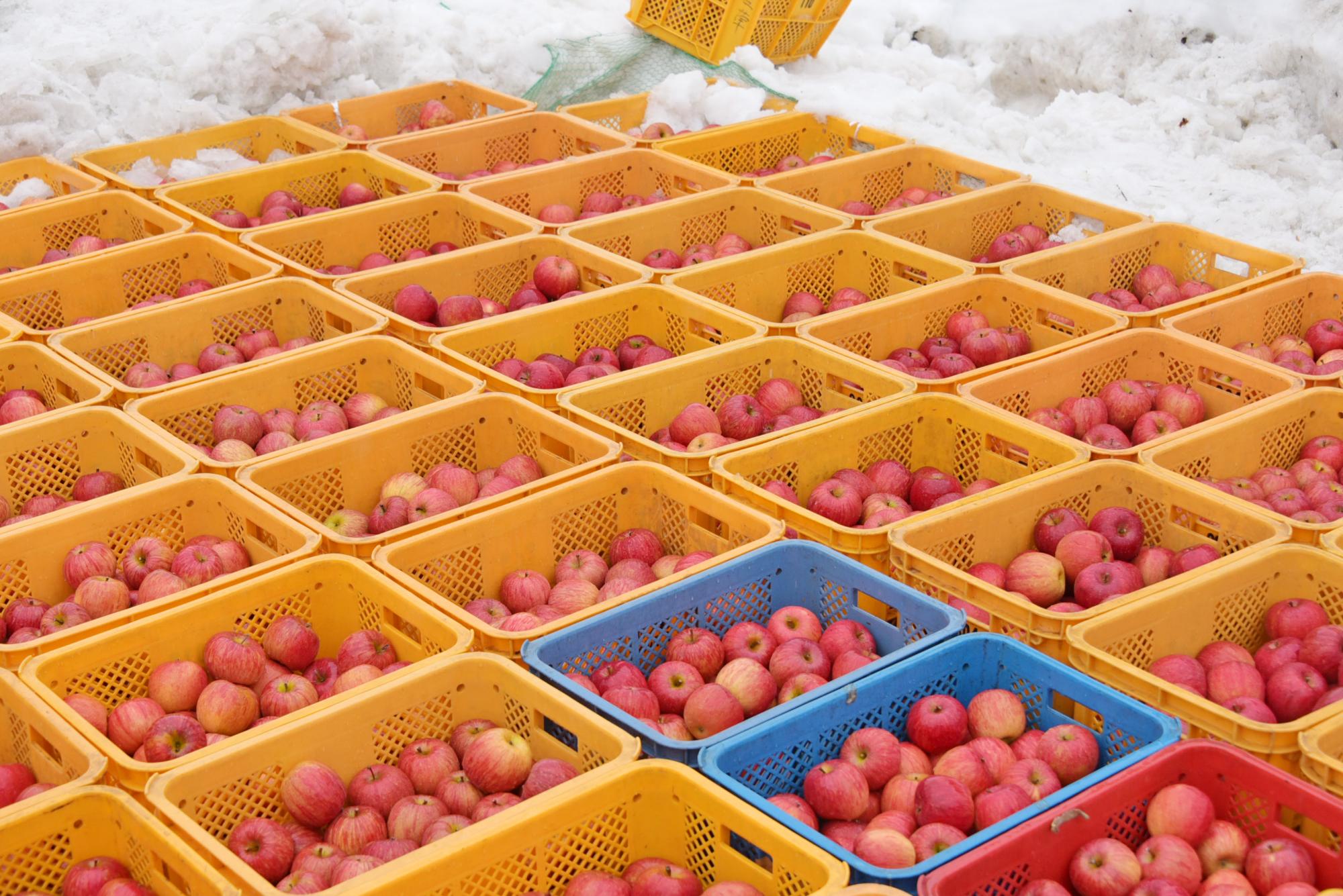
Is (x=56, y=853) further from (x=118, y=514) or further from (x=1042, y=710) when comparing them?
(x=1042, y=710)

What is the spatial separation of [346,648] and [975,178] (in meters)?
3.81

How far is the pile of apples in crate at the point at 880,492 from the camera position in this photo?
12.7 ft

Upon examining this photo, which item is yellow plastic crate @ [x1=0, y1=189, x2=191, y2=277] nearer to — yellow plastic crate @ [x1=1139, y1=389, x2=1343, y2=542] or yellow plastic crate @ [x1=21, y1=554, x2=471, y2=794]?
yellow plastic crate @ [x1=21, y1=554, x2=471, y2=794]

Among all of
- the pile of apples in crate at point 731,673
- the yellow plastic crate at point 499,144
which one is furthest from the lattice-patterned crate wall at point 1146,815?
the yellow plastic crate at point 499,144

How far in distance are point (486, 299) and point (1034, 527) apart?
2165mm

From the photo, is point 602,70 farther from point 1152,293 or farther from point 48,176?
point 1152,293

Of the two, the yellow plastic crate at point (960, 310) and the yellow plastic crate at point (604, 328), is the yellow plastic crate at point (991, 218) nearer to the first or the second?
the yellow plastic crate at point (960, 310)

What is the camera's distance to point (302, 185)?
6160 millimetres

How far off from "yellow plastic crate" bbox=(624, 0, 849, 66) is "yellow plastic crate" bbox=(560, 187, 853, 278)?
60.6 inches

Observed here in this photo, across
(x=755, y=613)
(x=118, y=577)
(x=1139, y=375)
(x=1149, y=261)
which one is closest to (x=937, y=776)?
(x=755, y=613)

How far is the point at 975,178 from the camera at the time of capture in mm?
6152

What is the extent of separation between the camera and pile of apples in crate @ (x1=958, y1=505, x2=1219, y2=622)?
3.58 meters

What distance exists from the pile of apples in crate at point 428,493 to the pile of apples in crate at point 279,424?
222 mm

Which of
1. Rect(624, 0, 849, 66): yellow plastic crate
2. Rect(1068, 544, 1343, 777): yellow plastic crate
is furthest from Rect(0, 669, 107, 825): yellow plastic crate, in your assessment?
Rect(624, 0, 849, 66): yellow plastic crate
